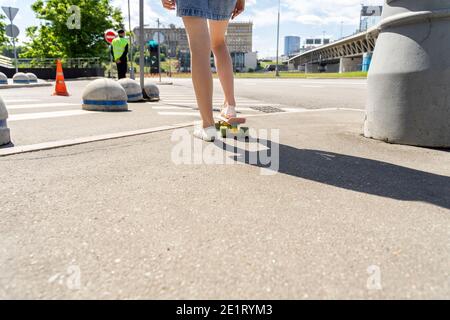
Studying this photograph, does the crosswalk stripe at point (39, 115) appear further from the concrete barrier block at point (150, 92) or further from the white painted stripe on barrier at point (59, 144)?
the concrete barrier block at point (150, 92)

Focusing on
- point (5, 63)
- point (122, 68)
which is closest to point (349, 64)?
point (5, 63)

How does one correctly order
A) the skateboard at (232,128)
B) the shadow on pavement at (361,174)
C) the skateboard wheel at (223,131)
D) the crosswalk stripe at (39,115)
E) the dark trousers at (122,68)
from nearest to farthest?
1. the shadow on pavement at (361,174)
2. the skateboard at (232,128)
3. the skateboard wheel at (223,131)
4. the crosswalk stripe at (39,115)
5. the dark trousers at (122,68)

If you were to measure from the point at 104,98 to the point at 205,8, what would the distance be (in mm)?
3389

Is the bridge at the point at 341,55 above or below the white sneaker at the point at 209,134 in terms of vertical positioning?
above

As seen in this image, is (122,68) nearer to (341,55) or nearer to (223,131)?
(223,131)

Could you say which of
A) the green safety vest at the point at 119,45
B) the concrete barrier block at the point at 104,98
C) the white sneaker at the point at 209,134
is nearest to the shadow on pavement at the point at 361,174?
the white sneaker at the point at 209,134

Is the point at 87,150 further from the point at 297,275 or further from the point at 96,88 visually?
the point at 96,88

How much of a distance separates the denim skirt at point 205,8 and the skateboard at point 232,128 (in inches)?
35.5

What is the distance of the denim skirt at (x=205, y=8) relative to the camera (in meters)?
2.79

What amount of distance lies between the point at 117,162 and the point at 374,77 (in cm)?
249

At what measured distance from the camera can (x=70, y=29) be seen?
1448 inches
